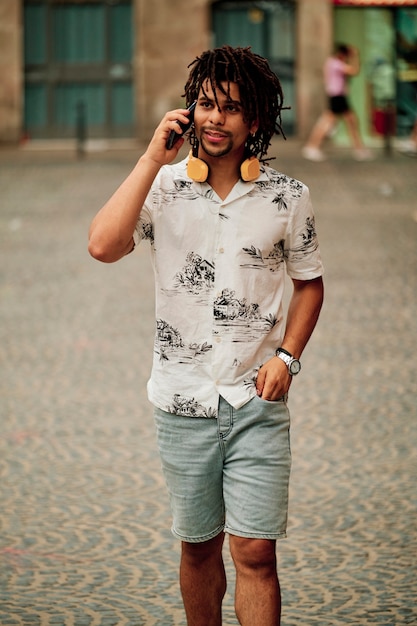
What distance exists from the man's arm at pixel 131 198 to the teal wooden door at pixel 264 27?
2369cm

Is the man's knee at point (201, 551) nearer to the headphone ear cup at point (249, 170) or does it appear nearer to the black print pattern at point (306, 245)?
the black print pattern at point (306, 245)

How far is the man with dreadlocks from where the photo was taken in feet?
11.9

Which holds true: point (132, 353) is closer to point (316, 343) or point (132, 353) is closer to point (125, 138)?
point (316, 343)

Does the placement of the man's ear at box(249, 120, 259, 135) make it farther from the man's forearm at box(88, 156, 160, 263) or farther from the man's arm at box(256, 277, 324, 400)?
the man's arm at box(256, 277, 324, 400)

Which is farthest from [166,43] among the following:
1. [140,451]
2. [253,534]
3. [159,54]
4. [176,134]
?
[253,534]

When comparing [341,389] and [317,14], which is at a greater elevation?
[317,14]

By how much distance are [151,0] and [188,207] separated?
78.7ft

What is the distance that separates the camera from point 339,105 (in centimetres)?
2281

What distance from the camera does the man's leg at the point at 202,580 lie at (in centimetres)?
379

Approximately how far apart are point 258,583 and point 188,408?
0.52 metres

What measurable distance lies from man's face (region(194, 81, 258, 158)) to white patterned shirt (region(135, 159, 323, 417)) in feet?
0.37

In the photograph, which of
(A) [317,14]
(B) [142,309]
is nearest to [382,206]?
(B) [142,309]

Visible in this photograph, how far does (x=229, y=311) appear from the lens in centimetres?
367

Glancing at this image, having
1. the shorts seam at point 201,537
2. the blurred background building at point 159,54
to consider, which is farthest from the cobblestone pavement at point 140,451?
the blurred background building at point 159,54
